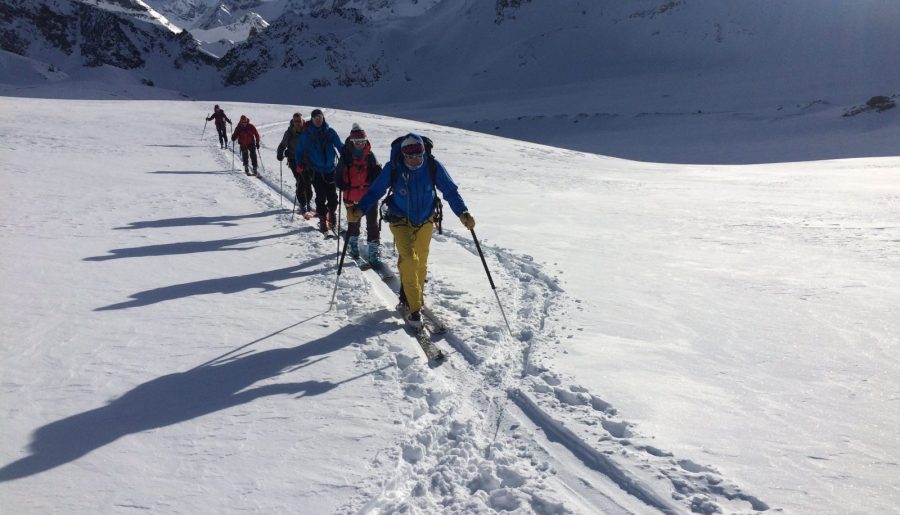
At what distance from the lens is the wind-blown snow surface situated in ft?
11.8

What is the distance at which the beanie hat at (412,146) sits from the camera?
5.67 m

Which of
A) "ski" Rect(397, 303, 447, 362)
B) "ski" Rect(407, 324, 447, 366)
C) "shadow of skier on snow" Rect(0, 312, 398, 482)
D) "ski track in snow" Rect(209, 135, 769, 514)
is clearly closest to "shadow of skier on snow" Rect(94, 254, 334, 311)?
"ski track in snow" Rect(209, 135, 769, 514)

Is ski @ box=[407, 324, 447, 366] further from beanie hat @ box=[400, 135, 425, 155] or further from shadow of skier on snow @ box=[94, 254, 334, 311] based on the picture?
shadow of skier on snow @ box=[94, 254, 334, 311]

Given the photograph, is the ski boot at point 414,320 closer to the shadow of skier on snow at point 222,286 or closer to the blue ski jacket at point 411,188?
the blue ski jacket at point 411,188

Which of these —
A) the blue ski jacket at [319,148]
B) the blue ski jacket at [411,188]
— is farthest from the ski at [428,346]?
the blue ski jacket at [319,148]

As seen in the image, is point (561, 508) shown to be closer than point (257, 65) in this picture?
Yes

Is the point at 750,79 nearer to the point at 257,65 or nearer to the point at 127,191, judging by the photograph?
the point at 127,191

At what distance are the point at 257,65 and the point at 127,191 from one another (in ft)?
517

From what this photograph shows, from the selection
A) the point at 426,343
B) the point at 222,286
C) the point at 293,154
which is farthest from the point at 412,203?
the point at 293,154

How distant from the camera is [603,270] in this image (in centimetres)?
846

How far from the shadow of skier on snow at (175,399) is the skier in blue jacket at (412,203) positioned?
0.83 meters

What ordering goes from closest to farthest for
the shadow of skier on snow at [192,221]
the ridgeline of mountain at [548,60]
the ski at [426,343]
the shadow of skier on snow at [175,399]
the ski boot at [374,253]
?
the shadow of skier on snow at [175,399] → the ski at [426,343] → the ski boot at [374,253] → the shadow of skier on snow at [192,221] → the ridgeline of mountain at [548,60]

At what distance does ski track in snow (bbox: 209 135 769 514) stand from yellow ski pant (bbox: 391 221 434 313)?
0.38 m

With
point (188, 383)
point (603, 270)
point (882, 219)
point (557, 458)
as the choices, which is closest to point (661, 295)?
point (603, 270)
